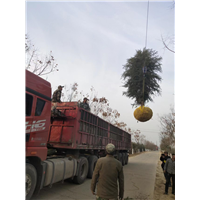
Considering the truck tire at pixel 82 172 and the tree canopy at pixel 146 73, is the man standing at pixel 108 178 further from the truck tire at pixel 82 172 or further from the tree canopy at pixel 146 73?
the truck tire at pixel 82 172

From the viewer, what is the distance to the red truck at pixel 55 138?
421 cm

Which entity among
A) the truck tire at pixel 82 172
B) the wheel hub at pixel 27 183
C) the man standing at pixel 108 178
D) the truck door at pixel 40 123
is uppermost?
the truck door at pixel 40 123

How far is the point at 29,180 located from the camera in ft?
13.4

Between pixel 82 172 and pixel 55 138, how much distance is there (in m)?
1.97

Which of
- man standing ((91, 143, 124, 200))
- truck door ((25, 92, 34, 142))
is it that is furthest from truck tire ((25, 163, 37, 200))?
man standing ((91, 143, 124, 200))

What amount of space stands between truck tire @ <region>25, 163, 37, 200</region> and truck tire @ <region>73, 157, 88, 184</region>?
269 centimetres

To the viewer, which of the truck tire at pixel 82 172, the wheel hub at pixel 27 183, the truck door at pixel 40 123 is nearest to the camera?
the wheel hub at pixel 27 183

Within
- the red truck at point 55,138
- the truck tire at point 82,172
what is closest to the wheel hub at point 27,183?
the red truck at point 55,138

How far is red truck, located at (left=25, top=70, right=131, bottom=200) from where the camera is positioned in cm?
421

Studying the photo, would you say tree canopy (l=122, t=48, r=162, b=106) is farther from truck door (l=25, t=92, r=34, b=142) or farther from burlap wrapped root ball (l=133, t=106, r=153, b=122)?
truck door (l=25, t=92, r=34, b=142)

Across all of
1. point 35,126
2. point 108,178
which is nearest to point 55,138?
point 35,126
